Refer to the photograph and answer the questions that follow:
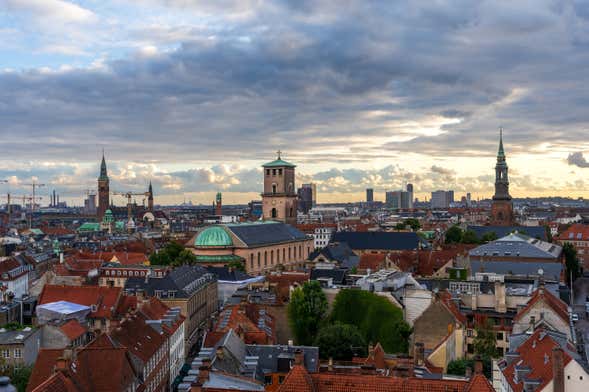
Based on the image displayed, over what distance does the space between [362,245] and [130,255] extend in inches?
2000

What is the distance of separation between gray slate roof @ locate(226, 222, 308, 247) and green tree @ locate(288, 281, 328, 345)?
65268mm

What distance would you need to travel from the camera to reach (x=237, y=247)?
131 metres

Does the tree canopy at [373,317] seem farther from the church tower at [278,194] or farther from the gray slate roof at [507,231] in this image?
the church tower at [278,194]

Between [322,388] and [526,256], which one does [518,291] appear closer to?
[526,256]

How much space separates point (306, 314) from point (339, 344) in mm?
10288

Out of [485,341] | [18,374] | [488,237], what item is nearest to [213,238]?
[488,237]

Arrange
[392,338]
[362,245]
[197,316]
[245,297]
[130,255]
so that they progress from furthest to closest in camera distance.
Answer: [362,245] < [130,255] < [197,316] < [245,297] < [392,338]

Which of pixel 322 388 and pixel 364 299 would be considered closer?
pixel 322 388

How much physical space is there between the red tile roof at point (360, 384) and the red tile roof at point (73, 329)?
35083 millimetres

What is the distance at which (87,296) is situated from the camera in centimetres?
7500

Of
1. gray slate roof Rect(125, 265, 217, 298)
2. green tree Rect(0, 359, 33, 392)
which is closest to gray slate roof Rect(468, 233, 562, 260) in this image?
gray slate roof Rect(125, 265, 217, 298)

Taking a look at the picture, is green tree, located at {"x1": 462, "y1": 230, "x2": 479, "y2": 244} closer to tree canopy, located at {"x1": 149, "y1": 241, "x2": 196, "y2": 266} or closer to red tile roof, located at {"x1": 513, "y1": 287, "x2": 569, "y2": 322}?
tree canopy, located at {"x1": 149, "y1": 241, "x2": 196, "y2": 266}

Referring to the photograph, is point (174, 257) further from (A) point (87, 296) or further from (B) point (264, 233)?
(A) point (87, 296)

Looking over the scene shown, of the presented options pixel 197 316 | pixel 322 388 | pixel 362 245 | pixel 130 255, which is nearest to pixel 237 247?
pixel 130 255
